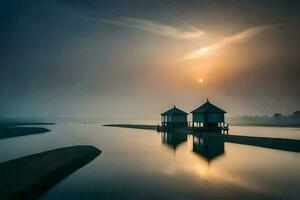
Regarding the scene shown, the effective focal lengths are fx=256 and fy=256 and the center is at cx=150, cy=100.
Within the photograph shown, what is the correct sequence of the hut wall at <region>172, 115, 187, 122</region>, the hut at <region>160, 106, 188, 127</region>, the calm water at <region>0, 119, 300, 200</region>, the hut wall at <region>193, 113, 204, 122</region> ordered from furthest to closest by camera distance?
the hut wall at <region>172, 115, 187, 122</region> < the hut at <region>160, 106, 188, 127</region> < the hut wall at <region>193, 113, 204, 122</region> < the calm water at <region>0, 119, 300, 200</region>

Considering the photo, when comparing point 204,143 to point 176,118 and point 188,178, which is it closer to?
point 188,178

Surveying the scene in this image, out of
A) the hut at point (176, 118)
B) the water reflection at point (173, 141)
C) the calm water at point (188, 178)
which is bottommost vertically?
the calm water at point (188, 178)

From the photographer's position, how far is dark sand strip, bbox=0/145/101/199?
47.0 feet

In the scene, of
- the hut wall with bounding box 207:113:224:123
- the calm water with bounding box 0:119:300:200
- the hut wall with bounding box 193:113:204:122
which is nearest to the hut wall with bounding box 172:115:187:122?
the hut wall with bounding box 193:113:204:122

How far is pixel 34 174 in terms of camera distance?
17484 millimetres

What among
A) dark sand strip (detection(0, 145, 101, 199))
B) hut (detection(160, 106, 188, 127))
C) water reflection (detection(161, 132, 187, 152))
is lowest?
dark sand strip (detection(0, 145, 101, 199))

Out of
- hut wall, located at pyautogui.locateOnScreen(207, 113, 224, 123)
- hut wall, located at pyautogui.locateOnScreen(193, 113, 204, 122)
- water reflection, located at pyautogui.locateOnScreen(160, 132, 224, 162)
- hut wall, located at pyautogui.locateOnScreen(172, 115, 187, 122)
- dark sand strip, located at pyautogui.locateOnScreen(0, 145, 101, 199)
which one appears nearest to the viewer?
dark sand strip, located at pyautogui.locateOnScreen(0, 145, 101, 199)

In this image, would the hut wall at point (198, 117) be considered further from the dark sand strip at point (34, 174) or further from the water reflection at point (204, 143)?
the dark sand strip at point (34, 174)

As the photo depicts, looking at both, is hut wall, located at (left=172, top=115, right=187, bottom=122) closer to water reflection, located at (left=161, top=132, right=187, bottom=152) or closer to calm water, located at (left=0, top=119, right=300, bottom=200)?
water reflection, located at (left=161, top=132, right=187, bottom=152)

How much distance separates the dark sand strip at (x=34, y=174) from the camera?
14.3 metres

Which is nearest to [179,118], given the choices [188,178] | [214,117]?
[214,117]

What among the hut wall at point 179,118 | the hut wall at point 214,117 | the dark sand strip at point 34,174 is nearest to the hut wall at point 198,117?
the hut wall at point 214,117

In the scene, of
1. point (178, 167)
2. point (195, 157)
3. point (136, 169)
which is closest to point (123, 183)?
point (136, 169)

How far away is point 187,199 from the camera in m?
14.4
